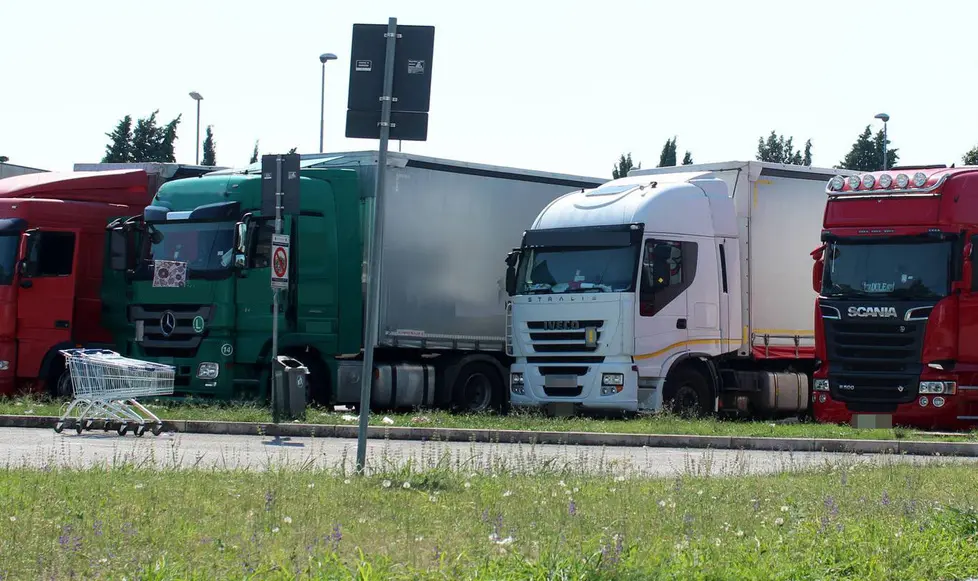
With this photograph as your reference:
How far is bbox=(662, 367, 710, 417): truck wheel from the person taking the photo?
20.4 metres

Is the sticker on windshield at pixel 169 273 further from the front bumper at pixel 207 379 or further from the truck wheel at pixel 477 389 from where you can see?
the truck wheel at pixel 477 389

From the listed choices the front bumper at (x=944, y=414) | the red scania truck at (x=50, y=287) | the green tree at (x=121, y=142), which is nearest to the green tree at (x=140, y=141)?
the green tree at (x=121, y=142)

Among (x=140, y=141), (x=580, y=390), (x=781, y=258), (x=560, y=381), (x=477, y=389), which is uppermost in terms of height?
(x=140, y=141)

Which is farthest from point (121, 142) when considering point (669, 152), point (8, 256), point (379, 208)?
point (379, 208)

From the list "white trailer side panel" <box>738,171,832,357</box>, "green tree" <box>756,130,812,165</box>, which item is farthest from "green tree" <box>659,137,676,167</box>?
"white trailer side panel" <box>738,171,832,357</box>

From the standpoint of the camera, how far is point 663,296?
2022 cm

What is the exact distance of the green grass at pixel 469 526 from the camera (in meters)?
6.78

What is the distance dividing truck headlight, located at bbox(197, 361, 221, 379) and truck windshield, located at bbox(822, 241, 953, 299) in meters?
8.64

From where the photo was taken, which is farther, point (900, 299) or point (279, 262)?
point (900, 299)

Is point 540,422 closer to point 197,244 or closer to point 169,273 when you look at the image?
point 197,244

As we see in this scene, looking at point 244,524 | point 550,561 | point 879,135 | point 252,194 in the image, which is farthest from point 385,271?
point 879,135

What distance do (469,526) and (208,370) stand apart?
13437mm

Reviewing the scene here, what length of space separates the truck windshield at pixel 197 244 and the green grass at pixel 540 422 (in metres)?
2.20

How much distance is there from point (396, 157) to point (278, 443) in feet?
21.2
